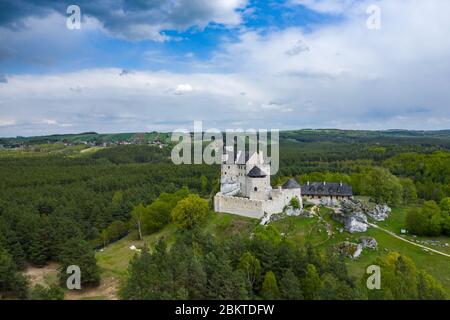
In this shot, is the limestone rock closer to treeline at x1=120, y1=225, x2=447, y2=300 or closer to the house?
treeline at x1=120, y1=225, x2=447, y2=300

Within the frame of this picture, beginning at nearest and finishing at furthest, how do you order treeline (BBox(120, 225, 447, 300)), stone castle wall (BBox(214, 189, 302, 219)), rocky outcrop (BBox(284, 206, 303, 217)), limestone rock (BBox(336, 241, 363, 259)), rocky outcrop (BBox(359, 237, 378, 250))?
treeline (BBox(120, 225, 447, 300)) < limestone rock (BBox(336, 241, 363, 259)) < rocky outcrop (BBox(359, 237, 378, 250)) < stone castle wall (BBox(214, 189, 302, 219)) < rocky outcrop (BBox(284, 206, 303, 217))

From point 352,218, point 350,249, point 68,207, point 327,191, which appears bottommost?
point 350,249

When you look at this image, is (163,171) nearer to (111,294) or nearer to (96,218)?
(96,218)

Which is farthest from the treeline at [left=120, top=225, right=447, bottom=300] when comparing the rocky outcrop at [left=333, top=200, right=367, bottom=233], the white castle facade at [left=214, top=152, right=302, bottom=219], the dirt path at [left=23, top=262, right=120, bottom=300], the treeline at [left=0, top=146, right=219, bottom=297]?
the white castle facade at [left=214, top=152, right=302, bottom=219]

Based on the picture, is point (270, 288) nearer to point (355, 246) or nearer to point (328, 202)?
point (355, 246)

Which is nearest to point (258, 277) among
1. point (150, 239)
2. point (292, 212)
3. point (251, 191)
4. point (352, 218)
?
point (292, 212)
